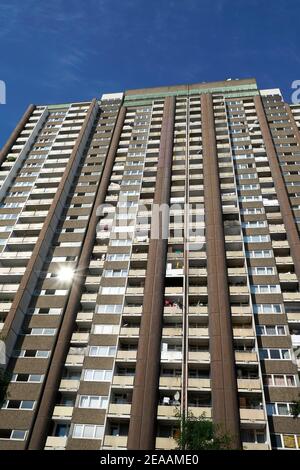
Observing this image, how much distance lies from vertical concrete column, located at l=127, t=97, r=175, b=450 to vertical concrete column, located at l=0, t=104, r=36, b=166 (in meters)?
27.8

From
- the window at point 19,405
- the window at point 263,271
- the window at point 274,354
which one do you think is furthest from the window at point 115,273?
the window at point 274,354

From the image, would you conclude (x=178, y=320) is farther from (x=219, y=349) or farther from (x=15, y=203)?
(x=15, y=203)

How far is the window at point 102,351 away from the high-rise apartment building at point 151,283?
95mm

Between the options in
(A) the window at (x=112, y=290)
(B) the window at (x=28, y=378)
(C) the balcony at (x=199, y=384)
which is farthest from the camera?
(A) the window at (x=112, y=290)

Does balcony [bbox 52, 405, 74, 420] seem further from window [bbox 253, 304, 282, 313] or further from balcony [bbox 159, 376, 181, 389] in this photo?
window [bbox 253, 304, 282, 313]

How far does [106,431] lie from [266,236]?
26.3m

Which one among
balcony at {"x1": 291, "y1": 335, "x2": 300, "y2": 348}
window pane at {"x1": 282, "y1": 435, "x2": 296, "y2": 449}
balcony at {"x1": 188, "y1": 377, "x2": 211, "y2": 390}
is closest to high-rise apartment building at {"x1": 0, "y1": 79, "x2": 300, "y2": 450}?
window pane at {"x1": 282, "y1": 435, "x2": 296, "y2": 449}

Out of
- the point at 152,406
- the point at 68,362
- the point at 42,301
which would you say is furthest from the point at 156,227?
A: the point at 152,406

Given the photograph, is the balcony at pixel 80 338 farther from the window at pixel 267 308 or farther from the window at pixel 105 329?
the window at pixel 267 308

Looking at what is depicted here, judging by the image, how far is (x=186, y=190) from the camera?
51312mm

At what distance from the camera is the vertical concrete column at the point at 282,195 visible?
40781mm

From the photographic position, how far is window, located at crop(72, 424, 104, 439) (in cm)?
2970

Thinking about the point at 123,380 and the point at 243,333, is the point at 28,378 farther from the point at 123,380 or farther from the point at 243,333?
the point at 243,333

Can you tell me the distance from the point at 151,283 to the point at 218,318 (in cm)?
765
